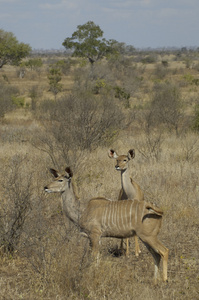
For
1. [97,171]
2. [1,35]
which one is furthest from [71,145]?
[1,35]

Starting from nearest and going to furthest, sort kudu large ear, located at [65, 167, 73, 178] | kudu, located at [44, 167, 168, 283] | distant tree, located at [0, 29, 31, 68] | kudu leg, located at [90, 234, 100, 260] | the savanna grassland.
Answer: the savanna grassland
kudu, located at [44, 167, 168, 283]
kudu leg, located at [90, 234, 100, 260]
kudu large ear, located at [65, 167, 73, 178]
distant tree, located at [0, 29, 31, 68]

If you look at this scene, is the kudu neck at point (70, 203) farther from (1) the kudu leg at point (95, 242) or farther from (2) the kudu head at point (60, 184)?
(1) the kudu leg at point (95, 242)

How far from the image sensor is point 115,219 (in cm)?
578

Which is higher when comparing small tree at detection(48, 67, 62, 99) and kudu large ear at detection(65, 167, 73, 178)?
A: kudu large ear at detection(65, 167, 73, 178)

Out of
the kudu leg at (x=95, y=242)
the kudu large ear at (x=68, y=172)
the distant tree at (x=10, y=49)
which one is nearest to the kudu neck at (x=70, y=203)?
the kudu large ear at (x=68, y=172)

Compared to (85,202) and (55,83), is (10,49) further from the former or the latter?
(85,202)

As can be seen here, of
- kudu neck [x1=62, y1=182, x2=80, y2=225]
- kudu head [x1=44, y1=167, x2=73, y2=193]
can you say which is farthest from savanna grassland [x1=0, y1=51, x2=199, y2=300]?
kudu head [x1=44, y1=167, x2=73, y2=193]

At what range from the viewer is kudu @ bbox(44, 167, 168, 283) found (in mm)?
5602

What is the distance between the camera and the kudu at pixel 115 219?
5.60m

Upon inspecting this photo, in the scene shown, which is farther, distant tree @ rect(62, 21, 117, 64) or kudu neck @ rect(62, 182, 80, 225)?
distant tree @ rect(62, 21, 117, 64)

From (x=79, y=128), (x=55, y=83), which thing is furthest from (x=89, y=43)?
(x=79, y=128)

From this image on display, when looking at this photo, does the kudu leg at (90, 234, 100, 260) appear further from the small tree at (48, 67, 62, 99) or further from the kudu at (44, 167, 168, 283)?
the small tree at (48, 67, 62, 99)

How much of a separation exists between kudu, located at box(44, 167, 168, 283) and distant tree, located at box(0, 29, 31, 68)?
82.6 feet

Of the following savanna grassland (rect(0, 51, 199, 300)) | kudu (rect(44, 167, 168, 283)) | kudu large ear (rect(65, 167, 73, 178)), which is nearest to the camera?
savanna grassland (rect(0, 51, 199, 300))
